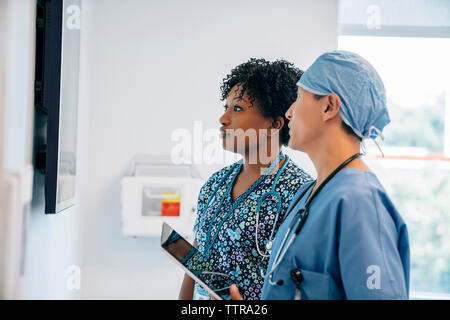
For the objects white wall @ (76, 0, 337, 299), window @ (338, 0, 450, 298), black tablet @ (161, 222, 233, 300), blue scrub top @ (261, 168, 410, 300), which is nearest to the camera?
blue scrub top @ (261, 168, 410, 300)

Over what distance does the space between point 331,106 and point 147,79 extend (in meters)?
0.62

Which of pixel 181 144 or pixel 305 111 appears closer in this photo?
pixel 305 111

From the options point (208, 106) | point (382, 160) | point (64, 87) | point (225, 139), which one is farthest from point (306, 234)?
point (382, 160)

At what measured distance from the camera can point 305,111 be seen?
59 cm

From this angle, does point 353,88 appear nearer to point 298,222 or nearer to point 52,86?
point 298,222

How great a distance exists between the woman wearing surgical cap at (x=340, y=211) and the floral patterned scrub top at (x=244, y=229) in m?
0.09

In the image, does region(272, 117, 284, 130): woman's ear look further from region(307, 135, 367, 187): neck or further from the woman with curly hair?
region(307, 135, 367, 187): neck

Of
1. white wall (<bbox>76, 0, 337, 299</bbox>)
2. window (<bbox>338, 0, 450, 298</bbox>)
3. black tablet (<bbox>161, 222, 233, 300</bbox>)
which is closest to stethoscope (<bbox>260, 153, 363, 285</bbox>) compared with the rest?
black tablet (<bbox>161, 222, 233, 300</bbox>)

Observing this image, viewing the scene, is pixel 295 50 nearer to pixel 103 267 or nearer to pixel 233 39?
pixel 233 39

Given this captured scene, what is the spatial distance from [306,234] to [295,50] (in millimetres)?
716

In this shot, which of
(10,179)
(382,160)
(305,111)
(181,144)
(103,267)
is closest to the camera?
(10,179)

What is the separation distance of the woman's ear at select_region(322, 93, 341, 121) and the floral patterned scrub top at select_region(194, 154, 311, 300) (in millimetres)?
217

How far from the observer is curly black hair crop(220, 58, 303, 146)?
80cm

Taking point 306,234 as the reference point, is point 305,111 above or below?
above
